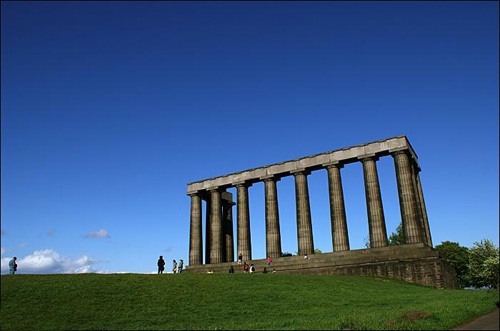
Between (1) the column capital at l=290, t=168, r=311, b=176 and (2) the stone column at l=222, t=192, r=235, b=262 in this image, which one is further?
(2) the stone column at l=222, t=192, r=235, b=262

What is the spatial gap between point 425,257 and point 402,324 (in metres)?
27.7

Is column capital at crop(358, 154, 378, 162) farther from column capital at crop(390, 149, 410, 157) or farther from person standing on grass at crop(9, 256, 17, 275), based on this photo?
person standing on grass at crop(9, 256, 17, 275)

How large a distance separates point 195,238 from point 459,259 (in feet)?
208

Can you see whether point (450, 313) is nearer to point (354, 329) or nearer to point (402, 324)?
point (402, 324)

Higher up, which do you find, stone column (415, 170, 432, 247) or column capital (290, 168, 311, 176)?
column capital (290, 168, 311, 176)

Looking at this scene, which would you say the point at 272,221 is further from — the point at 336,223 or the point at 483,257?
the point at 483,257

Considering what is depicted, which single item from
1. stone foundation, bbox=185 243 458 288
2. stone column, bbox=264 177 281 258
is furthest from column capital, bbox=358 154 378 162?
stone column, bbox=264 177 281 258

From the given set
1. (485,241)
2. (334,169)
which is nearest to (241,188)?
(334,169)

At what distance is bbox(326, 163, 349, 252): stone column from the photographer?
4959 cm

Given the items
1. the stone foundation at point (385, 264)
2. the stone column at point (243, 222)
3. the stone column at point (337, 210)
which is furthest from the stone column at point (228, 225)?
the stone column at point (337, 210)

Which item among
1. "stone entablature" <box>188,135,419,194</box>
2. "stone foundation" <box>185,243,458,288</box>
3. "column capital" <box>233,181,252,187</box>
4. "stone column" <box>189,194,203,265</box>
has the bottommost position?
"stone foundation" <box>185,243,458,288</box>

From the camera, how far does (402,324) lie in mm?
15773

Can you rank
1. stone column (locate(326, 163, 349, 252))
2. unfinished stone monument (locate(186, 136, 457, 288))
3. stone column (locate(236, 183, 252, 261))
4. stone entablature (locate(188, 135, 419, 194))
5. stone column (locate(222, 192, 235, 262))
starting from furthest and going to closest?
stone column (locate(222, 192, 235, 262)) → stone column (locate(236, 183, 252, 261)) → stone entablature (locate(188, 135, 419, 194)) → stone column (locate(326, 163, 349, 252)) → unfinished stone monument (locate(186, 136, 457, 288))

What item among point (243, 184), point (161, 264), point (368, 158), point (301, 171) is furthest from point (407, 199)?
point (161, 264)
